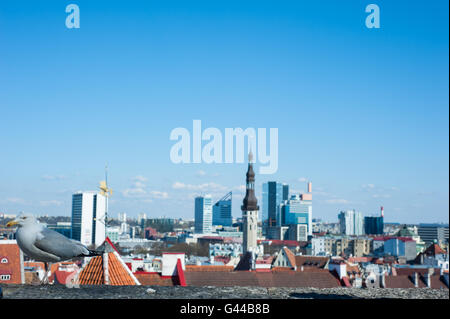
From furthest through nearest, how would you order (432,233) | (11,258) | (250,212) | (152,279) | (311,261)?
(432,233) < (250,212) < (311,261) < (152,279) < (11,258)

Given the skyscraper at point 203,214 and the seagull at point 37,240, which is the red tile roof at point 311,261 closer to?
the seagull at point 37,240

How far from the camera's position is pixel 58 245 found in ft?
11.7

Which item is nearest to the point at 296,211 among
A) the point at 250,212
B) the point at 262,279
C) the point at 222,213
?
the point at 222,213

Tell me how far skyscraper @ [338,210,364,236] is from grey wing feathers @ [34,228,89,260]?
14863 centimetres

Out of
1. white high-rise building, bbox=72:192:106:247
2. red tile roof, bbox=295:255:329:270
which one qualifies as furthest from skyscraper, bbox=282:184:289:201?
red tile roof, bbox=295:255:329:270

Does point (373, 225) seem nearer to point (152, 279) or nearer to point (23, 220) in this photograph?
point (152, 279)

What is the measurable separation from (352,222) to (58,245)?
494 feet

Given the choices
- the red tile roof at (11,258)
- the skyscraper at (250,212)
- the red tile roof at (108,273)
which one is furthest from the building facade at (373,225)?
the red tile roof at (11,258)

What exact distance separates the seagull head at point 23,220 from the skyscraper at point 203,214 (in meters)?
117

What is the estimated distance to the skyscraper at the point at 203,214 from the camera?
398 ft

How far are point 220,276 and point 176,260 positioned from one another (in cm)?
293

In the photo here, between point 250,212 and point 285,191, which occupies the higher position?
point 285,191
